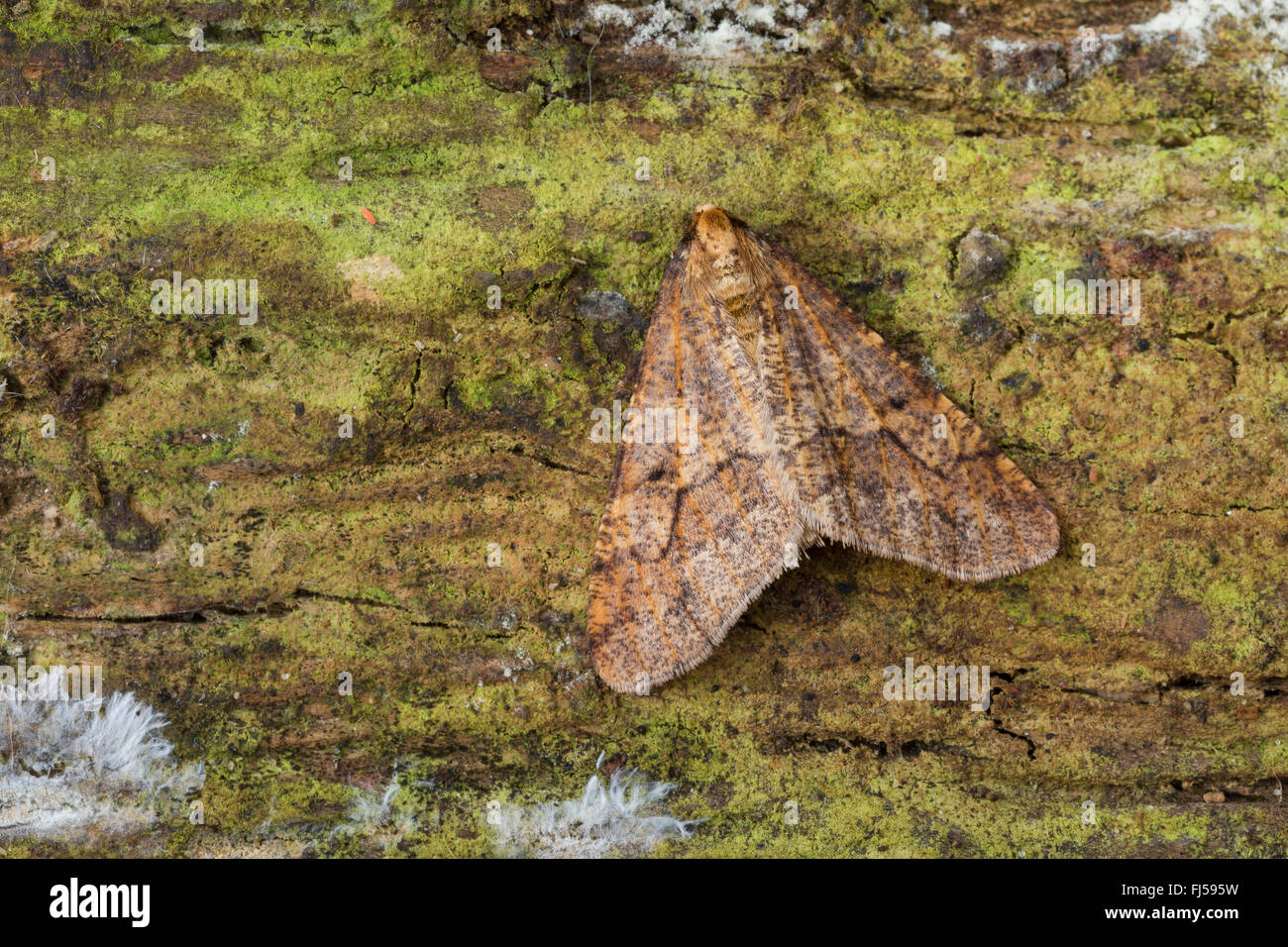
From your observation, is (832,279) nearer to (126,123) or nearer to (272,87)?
(272,87)

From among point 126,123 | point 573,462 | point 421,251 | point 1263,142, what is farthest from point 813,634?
point 126,123

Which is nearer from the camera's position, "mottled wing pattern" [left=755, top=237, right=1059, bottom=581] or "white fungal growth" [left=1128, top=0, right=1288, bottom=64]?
"mottled wing pattern" [left=755, top=237, right=1059, bottom=581]

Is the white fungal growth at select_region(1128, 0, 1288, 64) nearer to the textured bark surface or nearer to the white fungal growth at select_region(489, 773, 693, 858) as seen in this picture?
the textured bark surface

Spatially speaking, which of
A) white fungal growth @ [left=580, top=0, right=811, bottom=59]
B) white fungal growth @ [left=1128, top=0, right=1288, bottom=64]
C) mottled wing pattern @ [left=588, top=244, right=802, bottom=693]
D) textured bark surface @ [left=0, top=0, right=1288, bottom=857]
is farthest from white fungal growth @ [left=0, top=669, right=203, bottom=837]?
white fungal growth @ [left=1128, top=0, right=1288, bottom=64]

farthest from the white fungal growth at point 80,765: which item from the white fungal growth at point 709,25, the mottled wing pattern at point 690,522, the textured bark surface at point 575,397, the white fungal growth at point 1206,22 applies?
the white fungal growth at point 1206,22

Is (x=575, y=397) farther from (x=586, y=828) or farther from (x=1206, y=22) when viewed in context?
(x=1206, y=22)

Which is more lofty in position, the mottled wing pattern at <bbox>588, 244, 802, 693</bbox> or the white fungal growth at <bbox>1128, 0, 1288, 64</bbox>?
the white fungal growth at <bbox>1128, 0, 1288, 64</bbox>

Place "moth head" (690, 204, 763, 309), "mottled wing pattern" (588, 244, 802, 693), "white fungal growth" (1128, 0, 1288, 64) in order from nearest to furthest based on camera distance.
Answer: "mottled wing pattern" (588, 244, 802, 693) < "moth head" (690, 204, 763, 309) < "white fungal growth" (1128, 0, 1288, 64)

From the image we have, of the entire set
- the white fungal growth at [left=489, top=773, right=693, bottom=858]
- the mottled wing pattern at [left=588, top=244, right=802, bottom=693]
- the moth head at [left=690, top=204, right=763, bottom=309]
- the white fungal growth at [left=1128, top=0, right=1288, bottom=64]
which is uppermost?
the white fungal growth at [left=1128, top=0, right=1288, bottom=64]
